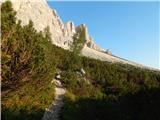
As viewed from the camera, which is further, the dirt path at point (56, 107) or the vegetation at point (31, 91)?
the dirt path at point (56, 107)

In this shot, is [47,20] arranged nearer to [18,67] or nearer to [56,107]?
[56,107]

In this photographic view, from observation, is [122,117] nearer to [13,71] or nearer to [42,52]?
[13,71]

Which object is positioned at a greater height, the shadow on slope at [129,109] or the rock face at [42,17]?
the rock face at [42,17]

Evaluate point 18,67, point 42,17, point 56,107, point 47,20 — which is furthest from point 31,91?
point 47,20

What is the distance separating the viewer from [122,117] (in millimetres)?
15922

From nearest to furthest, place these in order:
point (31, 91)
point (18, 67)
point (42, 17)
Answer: point (18, 67)
point (31, 91)
point (42, 17)

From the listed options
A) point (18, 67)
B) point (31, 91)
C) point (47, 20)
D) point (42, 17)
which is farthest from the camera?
point (47, 20)

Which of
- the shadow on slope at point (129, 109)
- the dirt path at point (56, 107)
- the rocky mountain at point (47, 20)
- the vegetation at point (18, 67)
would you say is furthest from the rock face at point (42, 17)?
the shadow on slope at point (129, 109)

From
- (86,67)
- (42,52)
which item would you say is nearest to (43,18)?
→ (86,67)

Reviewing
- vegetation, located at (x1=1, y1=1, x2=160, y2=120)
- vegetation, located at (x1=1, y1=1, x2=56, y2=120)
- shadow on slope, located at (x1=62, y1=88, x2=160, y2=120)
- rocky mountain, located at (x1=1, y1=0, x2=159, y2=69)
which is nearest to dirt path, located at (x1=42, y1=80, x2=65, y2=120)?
vegetation, located at (x1=1, y1=1, x2=160, y2=120)

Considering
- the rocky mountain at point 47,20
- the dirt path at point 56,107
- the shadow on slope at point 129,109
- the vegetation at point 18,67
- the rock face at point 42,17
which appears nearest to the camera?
the shadow on slope at point 129,109

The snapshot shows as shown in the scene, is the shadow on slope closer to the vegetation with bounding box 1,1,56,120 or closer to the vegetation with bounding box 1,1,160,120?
the vegetation with bounding box 1,1,160,120

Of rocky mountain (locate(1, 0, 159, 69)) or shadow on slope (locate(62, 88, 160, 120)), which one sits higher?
rocky mountain (locate(1, 0, 159, 69))

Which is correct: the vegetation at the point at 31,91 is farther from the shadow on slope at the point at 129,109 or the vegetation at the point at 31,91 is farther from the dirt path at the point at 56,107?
the dirt path at the point at 56,107
